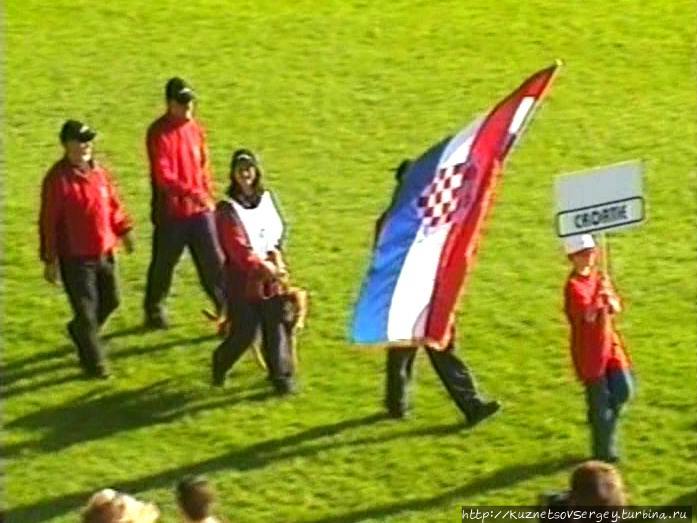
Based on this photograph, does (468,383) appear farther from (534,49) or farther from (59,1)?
(59,1)

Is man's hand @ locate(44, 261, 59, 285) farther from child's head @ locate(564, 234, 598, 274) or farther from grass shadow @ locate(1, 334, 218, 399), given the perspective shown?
child's head @ locate(564, 234, 598, 274)

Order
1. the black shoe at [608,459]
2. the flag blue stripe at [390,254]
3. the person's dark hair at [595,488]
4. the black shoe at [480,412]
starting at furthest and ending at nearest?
the black shoe at [480,412]
the black shoe at [608,459]
the flag blue stripe at [390,254]
the person's dark hair at [595,488]

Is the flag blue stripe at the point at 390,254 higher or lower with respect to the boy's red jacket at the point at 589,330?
higher

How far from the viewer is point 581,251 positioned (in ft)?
45.0

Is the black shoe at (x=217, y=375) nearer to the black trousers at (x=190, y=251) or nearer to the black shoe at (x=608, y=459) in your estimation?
the black trousers at (x=190, y=251)

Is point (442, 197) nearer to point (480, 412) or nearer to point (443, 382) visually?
point (443, 382)

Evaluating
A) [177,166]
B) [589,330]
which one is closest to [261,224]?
[177,166]

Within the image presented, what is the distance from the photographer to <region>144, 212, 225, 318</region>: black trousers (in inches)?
629

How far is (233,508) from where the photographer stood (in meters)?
13.8

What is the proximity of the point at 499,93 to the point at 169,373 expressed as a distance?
21.5 feet

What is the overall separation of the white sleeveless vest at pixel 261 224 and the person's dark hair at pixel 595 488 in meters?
5.18

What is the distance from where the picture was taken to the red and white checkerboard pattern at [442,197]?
12312 millimetres

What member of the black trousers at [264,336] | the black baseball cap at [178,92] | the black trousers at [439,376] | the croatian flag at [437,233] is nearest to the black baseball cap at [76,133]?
the black baseball cap at [178,92]

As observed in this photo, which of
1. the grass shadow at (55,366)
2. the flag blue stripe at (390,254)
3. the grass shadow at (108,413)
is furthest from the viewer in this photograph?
the grass shadow at (55,366)
